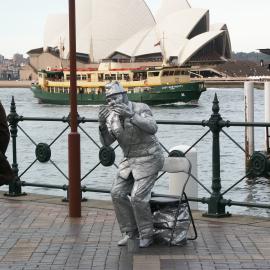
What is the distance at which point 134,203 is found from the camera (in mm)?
7016

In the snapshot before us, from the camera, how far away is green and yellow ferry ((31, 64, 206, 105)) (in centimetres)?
7388

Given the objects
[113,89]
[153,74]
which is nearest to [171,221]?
[113,89]

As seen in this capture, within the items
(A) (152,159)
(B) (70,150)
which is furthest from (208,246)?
(B) (70,150)

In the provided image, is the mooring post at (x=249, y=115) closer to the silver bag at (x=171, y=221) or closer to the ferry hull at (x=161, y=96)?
the silver bag at (x=171, y=221)

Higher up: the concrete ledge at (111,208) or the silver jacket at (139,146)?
the silver jacket at (139,146)

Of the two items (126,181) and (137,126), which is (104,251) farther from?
(137,126)

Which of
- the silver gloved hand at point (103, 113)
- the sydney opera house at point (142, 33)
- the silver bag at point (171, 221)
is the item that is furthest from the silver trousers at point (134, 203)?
the sydney opera house at point (142, 33)

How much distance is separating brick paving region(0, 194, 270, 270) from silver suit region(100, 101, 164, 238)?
0.28 m

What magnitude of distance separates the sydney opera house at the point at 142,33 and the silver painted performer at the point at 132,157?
3893 inches

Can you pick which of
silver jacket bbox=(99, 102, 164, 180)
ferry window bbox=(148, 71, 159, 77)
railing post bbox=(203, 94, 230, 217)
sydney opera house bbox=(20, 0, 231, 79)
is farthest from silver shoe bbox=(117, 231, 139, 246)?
sydney opera house bbox=(20, 0, 231, 79)

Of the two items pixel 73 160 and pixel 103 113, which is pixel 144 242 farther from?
pixel 73 160

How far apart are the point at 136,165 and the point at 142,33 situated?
10737 centimetres

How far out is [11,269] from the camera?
6.38 meters

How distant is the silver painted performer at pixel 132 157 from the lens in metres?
6.94
